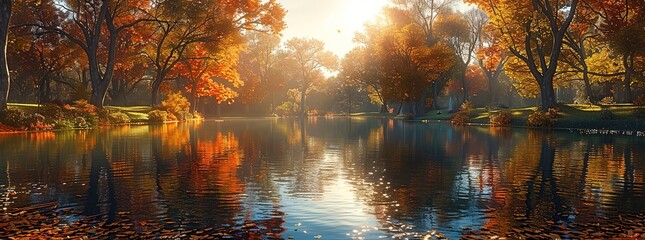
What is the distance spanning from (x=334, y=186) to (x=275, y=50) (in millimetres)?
95294

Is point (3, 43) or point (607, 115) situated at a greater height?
point (3, 43)

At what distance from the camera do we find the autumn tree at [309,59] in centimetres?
10775

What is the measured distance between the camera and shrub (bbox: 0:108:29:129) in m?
33.0

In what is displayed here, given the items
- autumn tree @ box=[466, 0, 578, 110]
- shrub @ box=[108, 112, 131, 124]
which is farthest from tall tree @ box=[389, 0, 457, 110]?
shrub @ box=[108, 112, 131, 124]

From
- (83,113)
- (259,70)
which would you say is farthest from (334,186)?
(259,70)

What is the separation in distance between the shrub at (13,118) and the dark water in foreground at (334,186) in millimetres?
12567

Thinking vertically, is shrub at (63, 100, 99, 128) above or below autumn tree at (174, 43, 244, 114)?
below

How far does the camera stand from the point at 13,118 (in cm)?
3322

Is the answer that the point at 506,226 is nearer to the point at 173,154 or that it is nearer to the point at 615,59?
the point at 173,154

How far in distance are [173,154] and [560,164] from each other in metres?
14.4

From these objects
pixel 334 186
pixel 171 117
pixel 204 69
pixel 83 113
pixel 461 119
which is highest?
pixel 204 69

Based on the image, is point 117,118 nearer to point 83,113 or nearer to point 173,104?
point 83,113

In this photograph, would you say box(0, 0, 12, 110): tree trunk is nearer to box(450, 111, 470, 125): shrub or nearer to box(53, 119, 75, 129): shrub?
box(53, 119, 75, 129): shrub

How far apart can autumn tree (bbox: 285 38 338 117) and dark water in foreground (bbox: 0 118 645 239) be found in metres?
86.6
